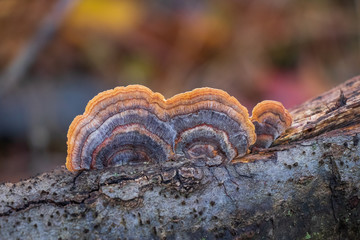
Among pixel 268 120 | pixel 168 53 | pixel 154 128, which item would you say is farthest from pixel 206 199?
pixel 168 53

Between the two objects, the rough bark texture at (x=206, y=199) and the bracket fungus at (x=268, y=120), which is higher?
the bracket fungus at (x=268, y=120)

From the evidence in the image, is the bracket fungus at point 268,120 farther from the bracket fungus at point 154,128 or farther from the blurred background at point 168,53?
the blurred background at point 168,53

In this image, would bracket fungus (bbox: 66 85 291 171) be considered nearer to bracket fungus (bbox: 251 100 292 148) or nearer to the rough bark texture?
the rough bark texture

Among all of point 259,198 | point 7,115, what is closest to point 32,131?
point 7,115

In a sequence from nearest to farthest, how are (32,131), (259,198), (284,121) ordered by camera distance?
(259,198) → (284,121) → (32,131)

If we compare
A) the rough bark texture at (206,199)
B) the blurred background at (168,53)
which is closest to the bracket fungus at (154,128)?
the rough bark texture at (206,199)

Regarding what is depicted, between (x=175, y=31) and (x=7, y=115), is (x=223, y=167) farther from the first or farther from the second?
(x=175, y=31)
